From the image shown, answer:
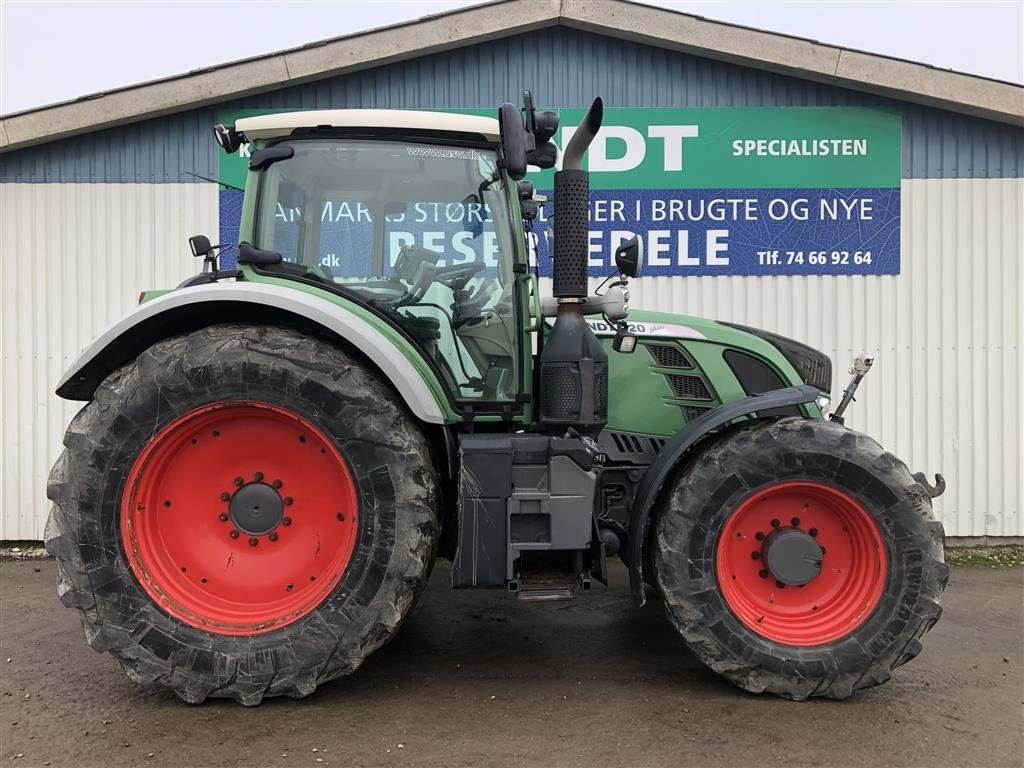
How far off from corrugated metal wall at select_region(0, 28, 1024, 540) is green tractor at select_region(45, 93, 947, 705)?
300cm

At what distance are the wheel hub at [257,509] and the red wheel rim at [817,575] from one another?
78.1 inches

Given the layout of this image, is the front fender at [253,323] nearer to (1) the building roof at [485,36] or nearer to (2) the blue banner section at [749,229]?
(2) the blue banner section at [749,229]

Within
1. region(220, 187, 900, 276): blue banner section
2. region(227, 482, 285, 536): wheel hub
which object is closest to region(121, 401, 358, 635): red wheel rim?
region(227, 482, 285, 536): wheel hub

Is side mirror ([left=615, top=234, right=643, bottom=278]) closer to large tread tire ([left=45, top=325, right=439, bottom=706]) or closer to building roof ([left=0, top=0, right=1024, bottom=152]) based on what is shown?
large tread tire ([left=45, top=325, right=439, bottom=706])

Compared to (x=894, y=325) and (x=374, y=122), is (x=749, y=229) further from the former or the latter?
(x=374, y=122)

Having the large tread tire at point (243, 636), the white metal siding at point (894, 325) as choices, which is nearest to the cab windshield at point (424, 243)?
the large tread tire at point (243, 636)

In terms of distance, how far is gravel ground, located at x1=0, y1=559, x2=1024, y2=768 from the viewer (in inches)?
107

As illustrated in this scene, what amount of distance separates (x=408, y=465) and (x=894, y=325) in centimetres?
479

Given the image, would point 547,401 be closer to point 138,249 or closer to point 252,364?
point 252,364

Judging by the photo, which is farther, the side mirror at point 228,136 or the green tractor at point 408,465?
the side mirror at point 228,136

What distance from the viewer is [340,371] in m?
3.08

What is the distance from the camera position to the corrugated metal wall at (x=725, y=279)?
6.02 meters

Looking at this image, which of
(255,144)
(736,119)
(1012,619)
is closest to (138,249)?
(255,144)

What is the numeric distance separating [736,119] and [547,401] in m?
3.90
